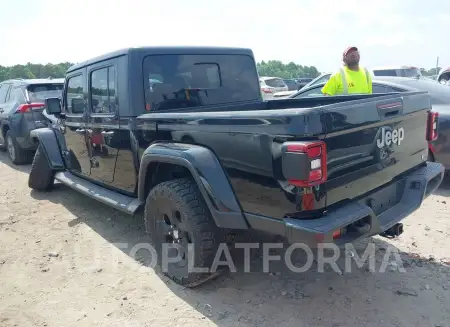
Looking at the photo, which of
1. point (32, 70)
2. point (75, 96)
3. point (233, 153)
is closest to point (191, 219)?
point (233, 153)

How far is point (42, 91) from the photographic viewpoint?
798cm

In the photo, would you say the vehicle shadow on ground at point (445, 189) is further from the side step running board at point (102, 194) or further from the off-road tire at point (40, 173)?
the off-road tire at point (40, 173)

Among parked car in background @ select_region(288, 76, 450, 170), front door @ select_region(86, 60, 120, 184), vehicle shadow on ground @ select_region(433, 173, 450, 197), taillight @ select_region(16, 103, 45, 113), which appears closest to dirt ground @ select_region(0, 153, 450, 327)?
front door @ select_region(86, 60, 120, 184)

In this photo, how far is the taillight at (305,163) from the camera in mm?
2186

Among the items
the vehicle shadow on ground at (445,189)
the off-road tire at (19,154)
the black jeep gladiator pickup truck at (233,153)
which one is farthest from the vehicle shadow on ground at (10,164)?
the vehicle shadow on ground at (445,189)

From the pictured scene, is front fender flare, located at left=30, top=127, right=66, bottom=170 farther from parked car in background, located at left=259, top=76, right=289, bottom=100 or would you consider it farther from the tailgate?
parked car in background, located at left=259, top=76, right=289, bottom=100

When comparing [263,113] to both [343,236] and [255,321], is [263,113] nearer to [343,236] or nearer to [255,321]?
[343,236]

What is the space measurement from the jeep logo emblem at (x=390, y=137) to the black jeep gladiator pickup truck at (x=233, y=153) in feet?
0.05

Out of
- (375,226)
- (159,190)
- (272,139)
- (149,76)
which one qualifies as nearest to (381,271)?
(375,226)

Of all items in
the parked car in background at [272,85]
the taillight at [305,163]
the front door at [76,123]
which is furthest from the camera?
the parked car in background at [272,85]

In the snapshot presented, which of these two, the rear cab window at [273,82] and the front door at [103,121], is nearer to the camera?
the front door at [103,121]

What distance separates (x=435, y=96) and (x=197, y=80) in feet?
11.4

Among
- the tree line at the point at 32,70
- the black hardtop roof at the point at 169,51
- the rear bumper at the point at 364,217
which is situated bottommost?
the rear bumper at the point at 364,217

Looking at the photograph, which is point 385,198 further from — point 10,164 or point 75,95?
point 10,164
